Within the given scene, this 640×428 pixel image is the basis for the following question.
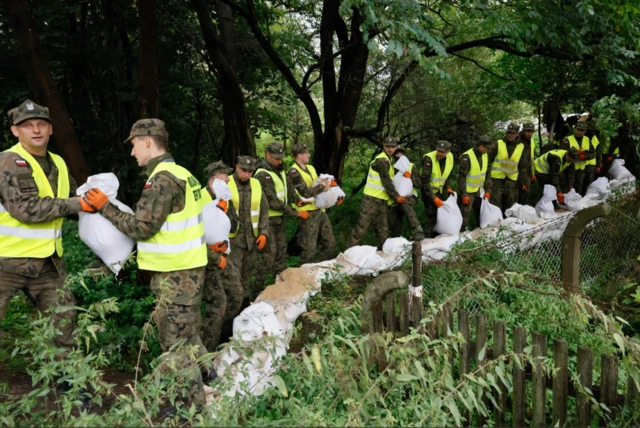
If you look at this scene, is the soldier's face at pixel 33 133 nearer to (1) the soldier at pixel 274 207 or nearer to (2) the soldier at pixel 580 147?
(1) the soldier at pixel 274 207

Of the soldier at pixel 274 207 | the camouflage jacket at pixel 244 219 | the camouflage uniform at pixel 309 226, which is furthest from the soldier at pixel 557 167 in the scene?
the camouflage jacket at pixel 244 219

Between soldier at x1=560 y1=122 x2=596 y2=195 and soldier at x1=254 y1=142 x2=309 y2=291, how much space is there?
16.7 feet

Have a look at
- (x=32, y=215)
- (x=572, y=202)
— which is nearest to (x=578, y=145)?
(x=572, y=202)

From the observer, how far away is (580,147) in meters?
9.16

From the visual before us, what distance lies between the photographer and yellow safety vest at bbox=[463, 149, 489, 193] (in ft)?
25.3

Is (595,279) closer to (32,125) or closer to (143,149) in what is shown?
(143,149)

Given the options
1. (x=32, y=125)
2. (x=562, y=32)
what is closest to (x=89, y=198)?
(x=32, y=125)

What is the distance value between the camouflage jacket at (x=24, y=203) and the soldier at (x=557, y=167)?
291 inches

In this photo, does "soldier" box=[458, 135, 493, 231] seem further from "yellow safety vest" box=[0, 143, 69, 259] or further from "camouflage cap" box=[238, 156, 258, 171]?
"yellow safety vest" box=[0, 143, 69, 259]

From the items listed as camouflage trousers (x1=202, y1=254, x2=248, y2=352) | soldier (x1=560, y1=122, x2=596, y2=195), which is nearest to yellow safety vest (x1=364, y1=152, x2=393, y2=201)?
camouflage trousers (x1=202, y1=254, x2=248, y2=352)

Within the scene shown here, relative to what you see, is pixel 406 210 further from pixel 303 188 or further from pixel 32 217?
pixel 32 217

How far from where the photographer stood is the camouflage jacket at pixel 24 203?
11.3 ft

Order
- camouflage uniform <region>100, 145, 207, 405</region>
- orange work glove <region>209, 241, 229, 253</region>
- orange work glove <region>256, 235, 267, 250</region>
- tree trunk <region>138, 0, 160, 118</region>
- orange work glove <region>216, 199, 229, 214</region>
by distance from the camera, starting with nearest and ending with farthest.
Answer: camouflage uniform <region>100, 145, 207, 405</region> < orange work glove <region>209, 241, 229, 253</region> < orange work glove <region>216, 199, 229, 214</region> < orange work glove <region>256, 235, 267, 250</region> < tree trunk <region>138, 0, 160, 118</region>

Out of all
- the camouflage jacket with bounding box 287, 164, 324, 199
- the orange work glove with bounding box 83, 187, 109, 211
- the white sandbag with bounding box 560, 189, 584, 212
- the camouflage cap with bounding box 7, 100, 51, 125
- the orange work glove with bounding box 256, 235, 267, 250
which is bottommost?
the orange work glove with bounding box 256, 235, 267, 250
